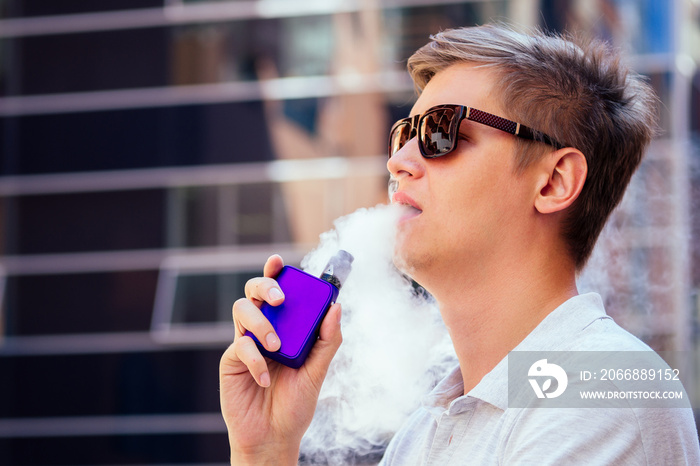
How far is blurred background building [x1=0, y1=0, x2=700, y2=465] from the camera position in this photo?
9.47m

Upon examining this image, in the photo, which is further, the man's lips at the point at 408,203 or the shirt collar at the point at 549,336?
the man's lips at the point at 408,203

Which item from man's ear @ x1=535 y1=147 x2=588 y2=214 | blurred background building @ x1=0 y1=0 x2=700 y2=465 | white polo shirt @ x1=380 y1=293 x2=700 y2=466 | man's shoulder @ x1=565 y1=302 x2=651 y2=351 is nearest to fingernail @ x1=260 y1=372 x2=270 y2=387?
white polo shirt @ x1=380 y1=293 x2=700 y2=466

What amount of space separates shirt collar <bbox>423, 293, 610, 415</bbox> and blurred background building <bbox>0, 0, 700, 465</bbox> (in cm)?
766

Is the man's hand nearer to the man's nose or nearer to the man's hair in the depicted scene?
the man's nose

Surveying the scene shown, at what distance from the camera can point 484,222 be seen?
1792mm

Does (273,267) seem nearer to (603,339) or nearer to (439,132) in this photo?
(439,132)

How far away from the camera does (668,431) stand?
135 centimetres

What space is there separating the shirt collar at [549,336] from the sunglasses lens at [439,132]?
466mm

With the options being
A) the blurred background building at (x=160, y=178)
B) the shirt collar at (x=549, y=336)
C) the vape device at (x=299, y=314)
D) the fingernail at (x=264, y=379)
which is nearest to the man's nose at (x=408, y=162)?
the vape device at (x=299, y=314)

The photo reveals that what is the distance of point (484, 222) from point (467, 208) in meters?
0.05

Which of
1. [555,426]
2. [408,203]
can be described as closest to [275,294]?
[408,203]

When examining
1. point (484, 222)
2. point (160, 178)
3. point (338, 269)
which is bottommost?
point (160, 178)

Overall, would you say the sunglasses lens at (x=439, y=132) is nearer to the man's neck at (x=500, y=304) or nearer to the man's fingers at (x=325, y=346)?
the man's neck at (x=500, y=304)

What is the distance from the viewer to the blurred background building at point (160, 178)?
31.1ft
